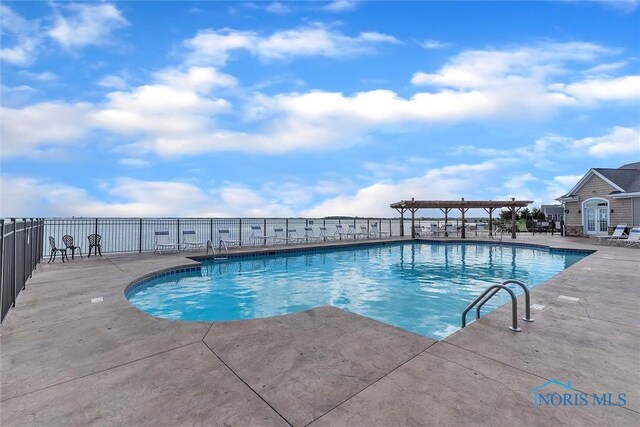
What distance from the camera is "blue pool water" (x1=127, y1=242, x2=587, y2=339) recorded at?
17.0 feet

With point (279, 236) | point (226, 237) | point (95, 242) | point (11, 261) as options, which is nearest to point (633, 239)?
point (279, 236)

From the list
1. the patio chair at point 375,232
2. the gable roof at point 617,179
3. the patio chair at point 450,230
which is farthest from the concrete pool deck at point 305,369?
the gable roof at point 617,179

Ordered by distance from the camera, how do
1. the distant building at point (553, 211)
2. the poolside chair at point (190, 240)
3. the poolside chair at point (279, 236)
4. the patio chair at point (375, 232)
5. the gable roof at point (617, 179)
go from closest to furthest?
1. the poolside chair at point (190, 240)
2. the poolside chair at point (279, 236)
3. the gable roof at point (617, 179)
4. the patio chair at point (375, 232)
5. the distant building at point (553, 211)

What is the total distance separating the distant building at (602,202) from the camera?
52.2ft

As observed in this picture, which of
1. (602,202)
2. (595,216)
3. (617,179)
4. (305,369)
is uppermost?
(617,179)

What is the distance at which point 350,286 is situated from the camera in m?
7.12

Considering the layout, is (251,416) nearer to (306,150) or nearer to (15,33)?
(15,33)

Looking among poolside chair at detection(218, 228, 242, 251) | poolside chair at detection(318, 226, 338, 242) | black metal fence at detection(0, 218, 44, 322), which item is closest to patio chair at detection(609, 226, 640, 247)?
poolside chair at detection(318, 226, 338, 242)

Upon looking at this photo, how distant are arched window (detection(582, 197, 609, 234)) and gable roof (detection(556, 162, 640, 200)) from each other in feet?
3.07

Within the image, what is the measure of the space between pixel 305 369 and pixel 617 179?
75.8ft

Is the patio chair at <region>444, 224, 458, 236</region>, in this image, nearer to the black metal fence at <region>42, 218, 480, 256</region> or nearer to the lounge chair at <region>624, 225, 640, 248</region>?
the lounge chair at <region>624, 225, 640, 248</region>

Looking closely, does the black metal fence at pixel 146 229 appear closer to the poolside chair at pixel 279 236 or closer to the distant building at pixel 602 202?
the poolside chair at pixel 279 236

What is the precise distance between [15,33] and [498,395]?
941 centimetres

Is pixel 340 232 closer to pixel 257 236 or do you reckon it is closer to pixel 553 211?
pixel 257 236
